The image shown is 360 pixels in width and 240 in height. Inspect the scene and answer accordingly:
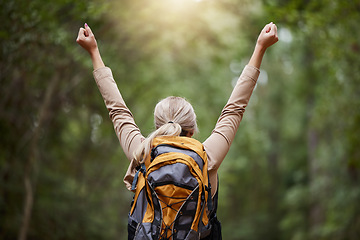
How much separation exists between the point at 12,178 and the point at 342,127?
7362mm

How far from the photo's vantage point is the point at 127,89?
48.9ft

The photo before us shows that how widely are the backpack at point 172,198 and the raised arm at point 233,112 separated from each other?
0.57ft

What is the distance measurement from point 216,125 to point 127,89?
40.5ft

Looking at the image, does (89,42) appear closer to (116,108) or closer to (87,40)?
(87,40)

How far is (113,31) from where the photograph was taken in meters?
9.62

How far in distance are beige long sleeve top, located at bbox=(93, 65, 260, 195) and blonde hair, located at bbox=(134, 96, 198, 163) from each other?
0.45 ft

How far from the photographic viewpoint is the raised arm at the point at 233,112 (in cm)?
261

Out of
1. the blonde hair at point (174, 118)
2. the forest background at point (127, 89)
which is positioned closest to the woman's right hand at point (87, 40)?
the blonde hair at point (174, 118)

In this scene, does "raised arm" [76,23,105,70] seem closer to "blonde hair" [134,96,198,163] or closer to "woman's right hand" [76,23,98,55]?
"woman's right hand" [76,23,98,55]

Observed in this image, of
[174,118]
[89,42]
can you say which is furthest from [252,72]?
[89,42]

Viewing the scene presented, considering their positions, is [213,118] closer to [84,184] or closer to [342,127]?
[84,184]

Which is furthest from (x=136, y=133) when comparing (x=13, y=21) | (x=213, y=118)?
(x=213, y=118)

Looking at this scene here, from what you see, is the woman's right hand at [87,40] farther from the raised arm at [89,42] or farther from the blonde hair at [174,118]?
the blonde hair at [174,118]

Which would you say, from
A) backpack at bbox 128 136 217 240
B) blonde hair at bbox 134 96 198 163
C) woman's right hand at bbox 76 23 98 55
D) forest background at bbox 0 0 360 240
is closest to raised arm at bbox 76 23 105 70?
woman's right hand at bbox 76 23 98 55
